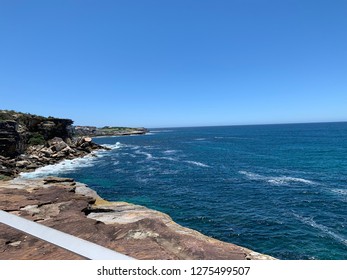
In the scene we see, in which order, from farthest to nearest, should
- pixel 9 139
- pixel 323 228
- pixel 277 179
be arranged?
pixel 9 139
pixel 277 179
pixel 323 228

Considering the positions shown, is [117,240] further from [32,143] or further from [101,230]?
[32,143]

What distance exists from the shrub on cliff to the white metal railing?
75802mm

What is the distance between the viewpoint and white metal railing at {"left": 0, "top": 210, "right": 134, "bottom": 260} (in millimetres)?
2654

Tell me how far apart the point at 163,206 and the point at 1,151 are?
45941 millimetres

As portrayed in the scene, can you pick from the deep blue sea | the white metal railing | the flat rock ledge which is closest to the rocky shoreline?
the deep blue sea

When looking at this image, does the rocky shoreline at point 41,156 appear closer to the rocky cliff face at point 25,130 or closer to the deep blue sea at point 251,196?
the rocky cliff face at point 25,130

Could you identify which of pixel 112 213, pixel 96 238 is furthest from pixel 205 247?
pixel 112 213

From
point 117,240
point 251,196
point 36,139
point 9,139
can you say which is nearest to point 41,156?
point 9,139

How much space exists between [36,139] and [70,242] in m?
77.9

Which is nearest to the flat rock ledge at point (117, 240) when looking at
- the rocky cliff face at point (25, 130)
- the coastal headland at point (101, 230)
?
the coastal headland at point (101, 230)

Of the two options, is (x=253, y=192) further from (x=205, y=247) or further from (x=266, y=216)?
(x=205, y=247)

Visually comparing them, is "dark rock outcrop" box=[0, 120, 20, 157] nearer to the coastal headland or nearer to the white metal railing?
the coastal headland

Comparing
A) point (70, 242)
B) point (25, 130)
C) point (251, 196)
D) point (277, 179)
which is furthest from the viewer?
point (25, 130)

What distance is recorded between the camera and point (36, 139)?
7075 cm
